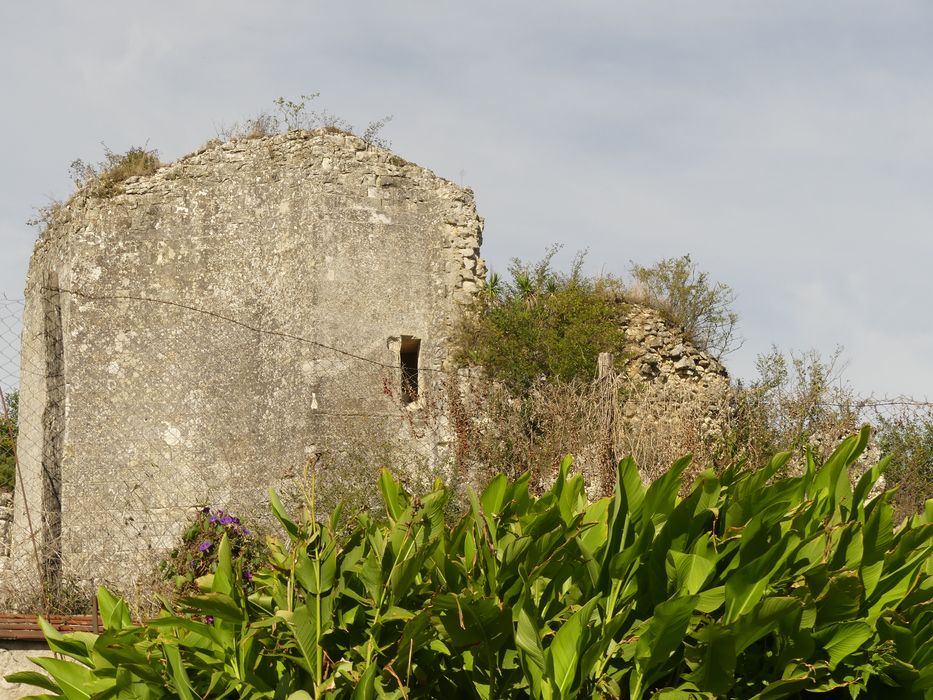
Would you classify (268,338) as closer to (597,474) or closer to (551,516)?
(597,474)

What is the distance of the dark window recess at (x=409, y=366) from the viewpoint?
33.4ft

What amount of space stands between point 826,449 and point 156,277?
6.66m

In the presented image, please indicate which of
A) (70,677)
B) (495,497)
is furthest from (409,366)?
(70,677)

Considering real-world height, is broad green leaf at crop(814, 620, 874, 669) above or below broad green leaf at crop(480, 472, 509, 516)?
below

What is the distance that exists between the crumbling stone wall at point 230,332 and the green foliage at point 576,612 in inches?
250

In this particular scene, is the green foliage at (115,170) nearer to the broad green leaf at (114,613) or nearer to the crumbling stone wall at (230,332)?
the crumbling stone wall at (230,332)

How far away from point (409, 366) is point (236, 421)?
1794 mm

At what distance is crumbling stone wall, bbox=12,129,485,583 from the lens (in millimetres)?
9914

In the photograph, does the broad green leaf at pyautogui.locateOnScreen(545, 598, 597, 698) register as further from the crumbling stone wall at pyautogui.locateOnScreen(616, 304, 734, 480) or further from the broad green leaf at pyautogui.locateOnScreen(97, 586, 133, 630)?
the crumbling stone wall at pyautogui.locateOnScreen(616, 304, 734, 480)

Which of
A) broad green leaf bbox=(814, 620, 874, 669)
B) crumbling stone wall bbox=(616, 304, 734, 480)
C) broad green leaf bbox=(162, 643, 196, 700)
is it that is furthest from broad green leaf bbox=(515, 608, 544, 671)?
crumbling stone wall bbox=(616, 304, 734, 480)

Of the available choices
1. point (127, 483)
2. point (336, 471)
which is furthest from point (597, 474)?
point (127, 483)

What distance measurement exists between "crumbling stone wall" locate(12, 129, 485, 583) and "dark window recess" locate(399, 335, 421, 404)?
100 mm

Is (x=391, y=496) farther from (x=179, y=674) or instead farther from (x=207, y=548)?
(x=207, y=548)

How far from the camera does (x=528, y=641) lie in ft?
9.11
